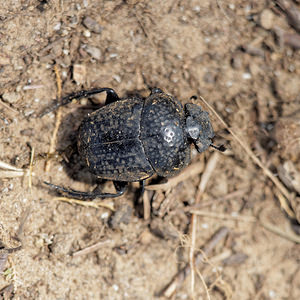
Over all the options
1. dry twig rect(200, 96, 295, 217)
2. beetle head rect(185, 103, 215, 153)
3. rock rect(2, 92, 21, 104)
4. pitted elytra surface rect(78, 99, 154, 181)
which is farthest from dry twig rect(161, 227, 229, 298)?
rock rect(2, 92, 21, 104)

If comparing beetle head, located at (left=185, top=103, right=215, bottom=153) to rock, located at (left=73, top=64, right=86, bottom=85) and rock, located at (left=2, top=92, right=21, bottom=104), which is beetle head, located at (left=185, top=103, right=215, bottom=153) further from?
rock, located at (left=2, top=92, right=21, bottom=104)

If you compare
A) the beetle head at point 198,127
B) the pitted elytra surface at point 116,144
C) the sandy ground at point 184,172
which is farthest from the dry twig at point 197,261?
the pitted elytra surface at point 116,144

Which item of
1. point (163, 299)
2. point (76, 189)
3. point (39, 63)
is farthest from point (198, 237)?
point (39, 63)

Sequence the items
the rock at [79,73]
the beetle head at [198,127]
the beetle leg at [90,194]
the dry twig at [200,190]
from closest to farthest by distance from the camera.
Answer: the beetle head at [198,127]
the beetle leg at [90,194]
the rock at [79,73]
the dry twig at [200,190]

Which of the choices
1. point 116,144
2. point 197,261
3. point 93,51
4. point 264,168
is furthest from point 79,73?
point 197,261

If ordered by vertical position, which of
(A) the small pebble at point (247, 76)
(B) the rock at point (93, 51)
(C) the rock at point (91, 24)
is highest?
(A) the small pebble at point (247, 76)

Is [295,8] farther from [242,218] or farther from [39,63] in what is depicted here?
[39,63]

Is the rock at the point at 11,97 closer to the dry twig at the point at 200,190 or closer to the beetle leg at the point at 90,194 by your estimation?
the beetle leg at the point at 90,194
